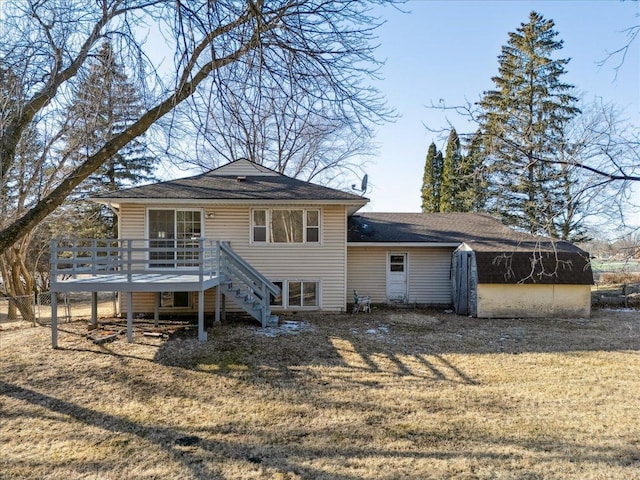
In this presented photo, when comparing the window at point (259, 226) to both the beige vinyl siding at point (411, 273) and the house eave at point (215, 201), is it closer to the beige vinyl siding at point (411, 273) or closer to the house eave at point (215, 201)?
the house eave at point (215, 201)

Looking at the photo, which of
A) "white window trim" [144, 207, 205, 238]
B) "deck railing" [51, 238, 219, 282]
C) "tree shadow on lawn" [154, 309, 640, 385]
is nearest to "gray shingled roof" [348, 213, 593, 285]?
"tree shadow on lawn" [154, 309, 640, 385]

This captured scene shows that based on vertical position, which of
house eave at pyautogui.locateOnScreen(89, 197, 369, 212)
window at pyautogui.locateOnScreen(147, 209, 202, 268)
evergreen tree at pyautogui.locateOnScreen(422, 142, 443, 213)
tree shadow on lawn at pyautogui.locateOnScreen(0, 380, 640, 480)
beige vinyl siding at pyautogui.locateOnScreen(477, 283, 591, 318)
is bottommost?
tree shadow on lawn at pyautogui.locateOnScreen(0, 380, 640, 480)

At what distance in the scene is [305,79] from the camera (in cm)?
452

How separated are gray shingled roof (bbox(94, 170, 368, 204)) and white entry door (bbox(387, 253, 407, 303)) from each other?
3.67 metres

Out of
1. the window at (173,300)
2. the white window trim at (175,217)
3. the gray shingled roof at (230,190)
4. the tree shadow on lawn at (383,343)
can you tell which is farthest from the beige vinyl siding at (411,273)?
the window at (173,300)

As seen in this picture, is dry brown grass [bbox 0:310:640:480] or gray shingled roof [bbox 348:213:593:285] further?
gray shingled roof [bbox 348:213:593:285]

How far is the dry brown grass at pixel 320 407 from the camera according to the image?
3926 millimetres

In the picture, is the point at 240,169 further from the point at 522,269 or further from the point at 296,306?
the point at 522,269

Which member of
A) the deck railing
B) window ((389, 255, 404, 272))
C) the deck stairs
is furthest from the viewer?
window ((389, 255, 404, 272))

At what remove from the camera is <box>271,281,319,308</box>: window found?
1215 centimetres

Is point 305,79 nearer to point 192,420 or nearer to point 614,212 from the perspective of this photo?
point 614,212

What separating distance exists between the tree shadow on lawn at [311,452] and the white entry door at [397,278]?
977 centimetres

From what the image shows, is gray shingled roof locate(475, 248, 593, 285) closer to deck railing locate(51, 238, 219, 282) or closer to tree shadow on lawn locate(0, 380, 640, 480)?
tree shadow on lawn locate(0, 380, 640, 480)

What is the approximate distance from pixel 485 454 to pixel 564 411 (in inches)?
76.4
